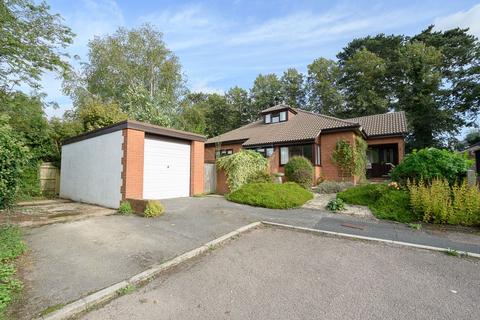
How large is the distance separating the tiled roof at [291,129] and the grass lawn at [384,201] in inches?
242

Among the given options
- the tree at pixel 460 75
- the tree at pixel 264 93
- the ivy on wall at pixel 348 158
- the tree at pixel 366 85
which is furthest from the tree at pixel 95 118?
the tree at pixel 460 75

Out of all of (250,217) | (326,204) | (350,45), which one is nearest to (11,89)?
(250,217)

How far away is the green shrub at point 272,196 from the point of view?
28.5 ft

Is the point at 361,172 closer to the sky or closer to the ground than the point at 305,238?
closer to the sky

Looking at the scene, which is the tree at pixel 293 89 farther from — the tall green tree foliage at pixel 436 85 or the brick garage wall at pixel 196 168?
the brick garage wall at pixel 196 168

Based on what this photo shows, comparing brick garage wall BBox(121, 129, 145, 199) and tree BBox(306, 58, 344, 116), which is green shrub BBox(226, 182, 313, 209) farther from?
tree BBox(306, 58, 344, 116)

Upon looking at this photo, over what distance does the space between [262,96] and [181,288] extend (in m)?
34.6

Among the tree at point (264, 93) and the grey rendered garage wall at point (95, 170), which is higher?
the tree at point (264, 93)

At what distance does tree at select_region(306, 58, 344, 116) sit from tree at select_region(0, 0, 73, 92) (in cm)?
Result: 2849

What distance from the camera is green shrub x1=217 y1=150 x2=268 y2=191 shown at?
11870mm

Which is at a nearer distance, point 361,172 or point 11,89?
point 11,89

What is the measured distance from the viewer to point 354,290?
304 cm

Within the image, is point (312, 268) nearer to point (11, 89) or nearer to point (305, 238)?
point (305, 238)

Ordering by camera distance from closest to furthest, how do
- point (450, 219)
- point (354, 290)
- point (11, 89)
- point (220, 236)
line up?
point (354, 290)
point (220, 236)
point (450, 219)
point (11, 89)
